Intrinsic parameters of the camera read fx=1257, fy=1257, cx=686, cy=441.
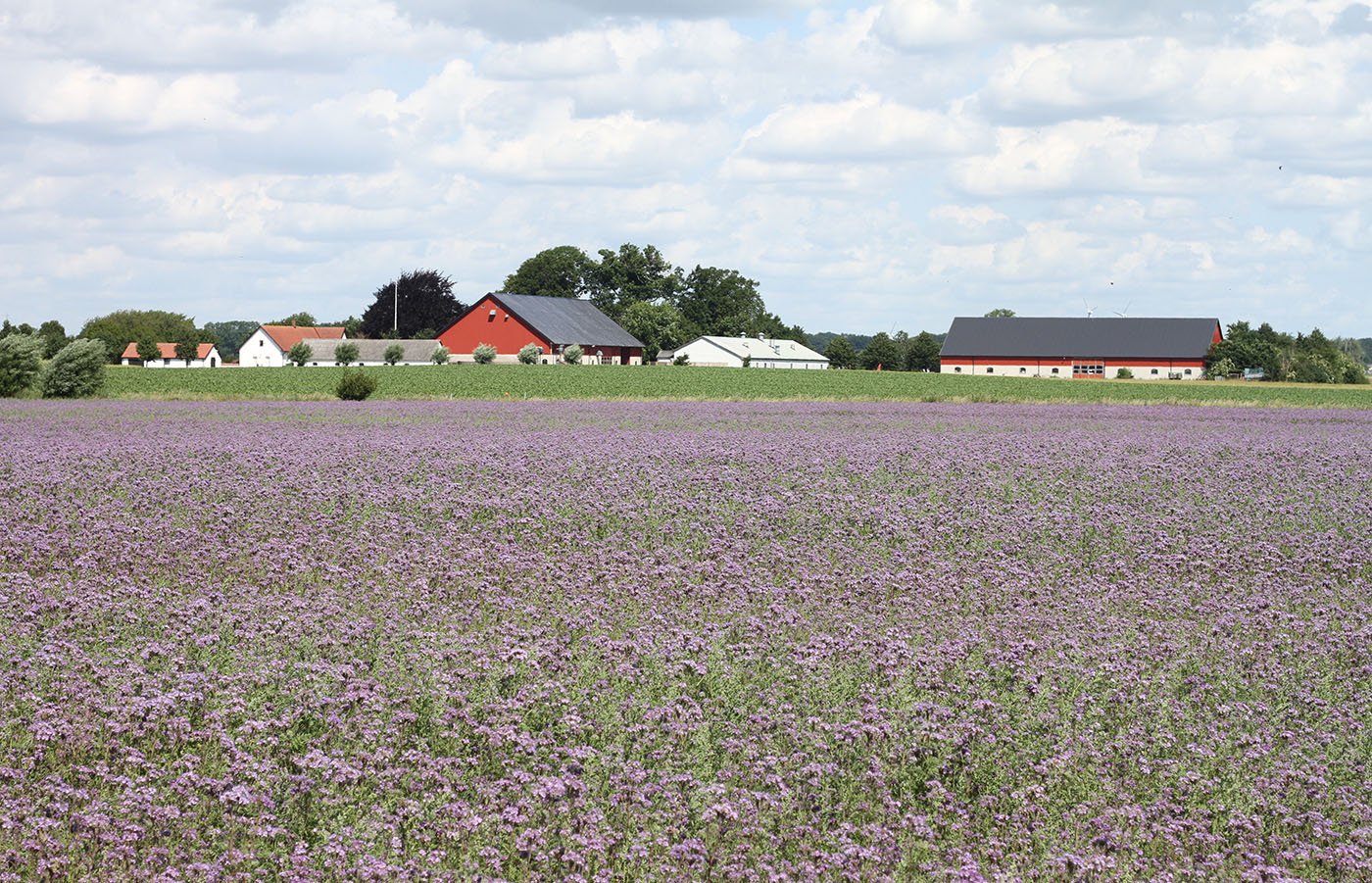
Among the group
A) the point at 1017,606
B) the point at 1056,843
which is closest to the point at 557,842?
the point at 1056,843

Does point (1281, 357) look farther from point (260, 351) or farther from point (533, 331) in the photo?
point (260, 351)

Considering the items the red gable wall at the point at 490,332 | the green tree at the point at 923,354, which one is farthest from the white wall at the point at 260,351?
the green tree at the point at 923,354

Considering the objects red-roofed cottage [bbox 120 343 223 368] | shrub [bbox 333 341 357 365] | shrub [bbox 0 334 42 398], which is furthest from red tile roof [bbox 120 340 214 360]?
shrub [bbox 0 334 42 398]

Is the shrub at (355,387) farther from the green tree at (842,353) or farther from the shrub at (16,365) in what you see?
the green tree at (842,353)

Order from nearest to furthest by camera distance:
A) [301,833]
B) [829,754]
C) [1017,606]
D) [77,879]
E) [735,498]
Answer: [77,879]
[301,833]
[829,754]
[1017,606]
[735,498]

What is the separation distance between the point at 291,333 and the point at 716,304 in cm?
5091

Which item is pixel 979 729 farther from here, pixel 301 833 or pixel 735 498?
pixel 735 498

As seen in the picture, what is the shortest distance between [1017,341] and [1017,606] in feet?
419

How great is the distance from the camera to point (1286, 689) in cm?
756

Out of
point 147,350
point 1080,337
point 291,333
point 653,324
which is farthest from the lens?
point 291,333

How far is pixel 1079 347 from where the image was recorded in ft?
428

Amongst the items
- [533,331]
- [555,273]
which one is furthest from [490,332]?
[555,273]

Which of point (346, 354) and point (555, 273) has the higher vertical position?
point (555, 273)

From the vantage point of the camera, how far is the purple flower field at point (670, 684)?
5266 mm
